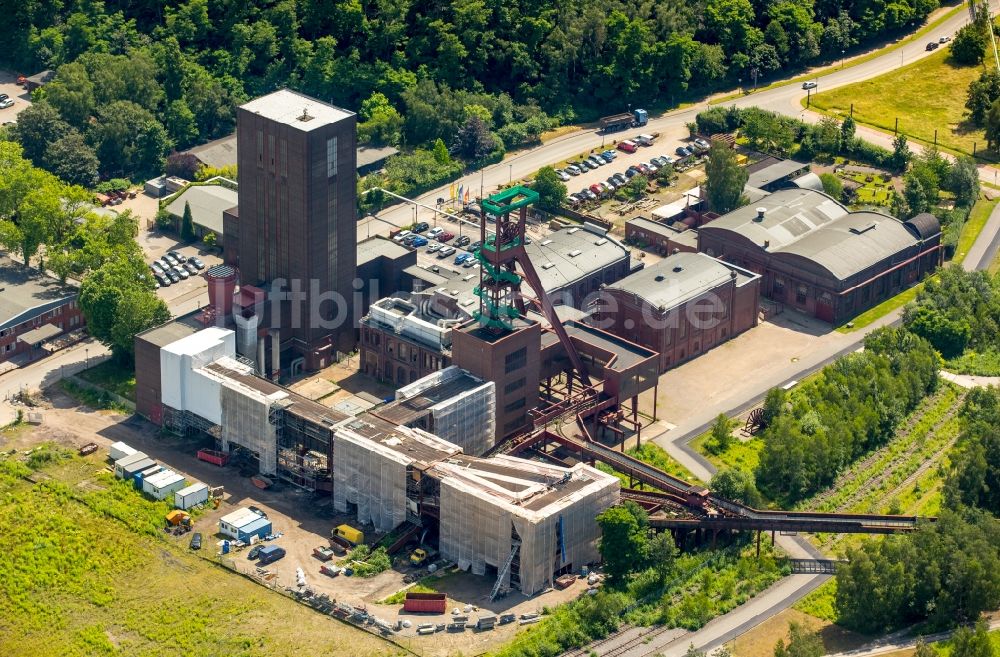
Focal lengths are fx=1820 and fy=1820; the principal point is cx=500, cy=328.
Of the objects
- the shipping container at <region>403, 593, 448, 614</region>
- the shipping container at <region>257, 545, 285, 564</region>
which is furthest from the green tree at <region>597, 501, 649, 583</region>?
the shipping container at <region>257, 545, 285, 564</region>

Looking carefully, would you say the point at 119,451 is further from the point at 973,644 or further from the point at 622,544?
the point at 973,644

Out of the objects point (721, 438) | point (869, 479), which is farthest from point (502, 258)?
point (869, 479)

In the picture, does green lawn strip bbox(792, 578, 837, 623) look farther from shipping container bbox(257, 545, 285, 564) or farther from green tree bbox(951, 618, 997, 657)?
shipping container bbox(257, 545, 285, 564)

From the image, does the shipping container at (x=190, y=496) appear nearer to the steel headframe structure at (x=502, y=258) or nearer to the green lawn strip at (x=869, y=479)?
the steel headframe structure at (x=502, y=258)

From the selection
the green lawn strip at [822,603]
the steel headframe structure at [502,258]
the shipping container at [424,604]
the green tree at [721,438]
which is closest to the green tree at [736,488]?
the green lawn strip at [822,603]

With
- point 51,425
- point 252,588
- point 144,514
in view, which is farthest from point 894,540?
point 51,425

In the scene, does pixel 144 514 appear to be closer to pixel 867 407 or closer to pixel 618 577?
pixel 618 577
